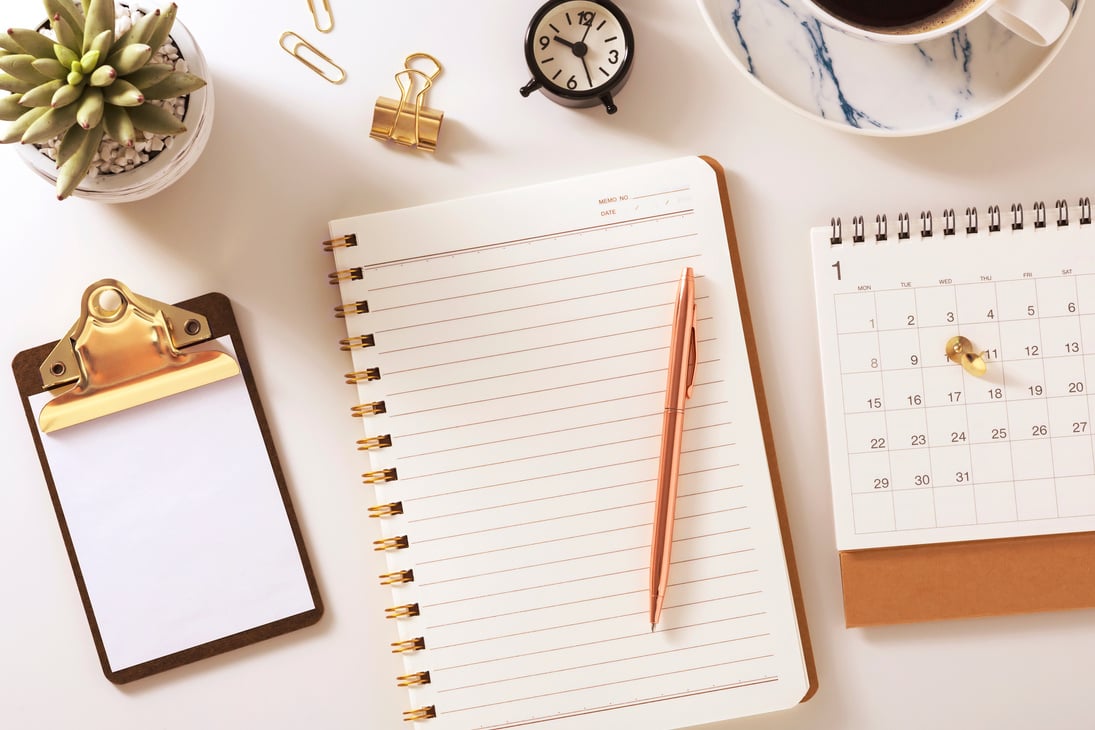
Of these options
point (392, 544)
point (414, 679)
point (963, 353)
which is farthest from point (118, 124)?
point (963, 353)

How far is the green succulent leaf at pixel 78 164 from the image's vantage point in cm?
65

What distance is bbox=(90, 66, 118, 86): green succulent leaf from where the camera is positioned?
0.63 m

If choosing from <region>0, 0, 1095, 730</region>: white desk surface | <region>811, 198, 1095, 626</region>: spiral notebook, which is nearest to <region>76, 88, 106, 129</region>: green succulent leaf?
<region>0, 0, 1095, 730</region>: white desk surface

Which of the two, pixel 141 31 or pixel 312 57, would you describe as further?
pixel 312 57

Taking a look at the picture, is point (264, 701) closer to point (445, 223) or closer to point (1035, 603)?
point (445, 223)

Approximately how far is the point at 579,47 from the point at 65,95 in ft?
1.45

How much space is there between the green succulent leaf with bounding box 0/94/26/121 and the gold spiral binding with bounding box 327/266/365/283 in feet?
0.96

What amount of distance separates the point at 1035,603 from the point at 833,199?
1.49 ft

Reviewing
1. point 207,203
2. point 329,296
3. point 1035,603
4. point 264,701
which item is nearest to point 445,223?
point 329,296

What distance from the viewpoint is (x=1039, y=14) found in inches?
26.0

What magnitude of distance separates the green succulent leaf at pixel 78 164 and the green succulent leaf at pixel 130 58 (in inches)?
2.1

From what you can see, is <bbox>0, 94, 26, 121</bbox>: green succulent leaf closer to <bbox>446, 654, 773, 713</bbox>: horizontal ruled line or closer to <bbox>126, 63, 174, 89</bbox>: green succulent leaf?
<bbox>126, 63, 174, 89</bbox>: green succulent leaf

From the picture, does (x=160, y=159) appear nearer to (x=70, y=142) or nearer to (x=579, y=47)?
(x=70, y=142)

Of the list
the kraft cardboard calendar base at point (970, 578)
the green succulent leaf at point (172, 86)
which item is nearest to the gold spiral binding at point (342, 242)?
the green succulent leaf at point (172, 86)
